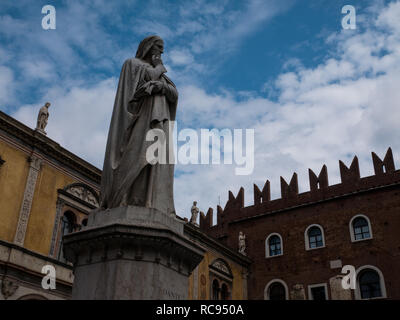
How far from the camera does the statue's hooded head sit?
209 inches

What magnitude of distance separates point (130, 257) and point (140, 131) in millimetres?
1468

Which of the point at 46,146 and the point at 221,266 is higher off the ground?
the point at 46,146

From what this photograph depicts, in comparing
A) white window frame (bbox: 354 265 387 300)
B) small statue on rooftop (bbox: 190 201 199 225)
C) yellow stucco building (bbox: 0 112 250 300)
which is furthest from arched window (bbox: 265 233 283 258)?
yellow stucco building (bbox: 0 112 250 300)

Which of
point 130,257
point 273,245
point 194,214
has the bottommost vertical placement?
point 130,257

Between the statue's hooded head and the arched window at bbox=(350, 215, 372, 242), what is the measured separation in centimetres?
1992

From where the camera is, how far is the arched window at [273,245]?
2492 centimetres

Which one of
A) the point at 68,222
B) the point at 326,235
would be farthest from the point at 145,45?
the point at 326,235

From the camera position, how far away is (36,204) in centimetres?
1513

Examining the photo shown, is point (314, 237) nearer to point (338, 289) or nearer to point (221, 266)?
point (338, 289)

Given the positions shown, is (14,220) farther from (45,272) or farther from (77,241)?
(77,241)

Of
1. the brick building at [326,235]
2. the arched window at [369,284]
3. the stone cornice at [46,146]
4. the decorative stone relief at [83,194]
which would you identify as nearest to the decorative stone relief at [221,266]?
the brick building at [326,235]

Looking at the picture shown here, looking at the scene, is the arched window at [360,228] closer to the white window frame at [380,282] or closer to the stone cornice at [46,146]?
the white window frame at [380,282]

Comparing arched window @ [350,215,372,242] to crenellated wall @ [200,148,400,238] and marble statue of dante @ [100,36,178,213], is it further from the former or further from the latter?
marble statue of dante @ [100,36,178,213]
